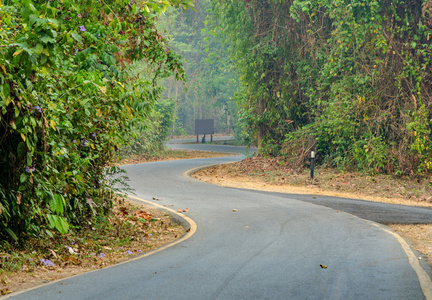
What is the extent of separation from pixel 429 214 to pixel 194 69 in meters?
52.8

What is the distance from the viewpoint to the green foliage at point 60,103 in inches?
218

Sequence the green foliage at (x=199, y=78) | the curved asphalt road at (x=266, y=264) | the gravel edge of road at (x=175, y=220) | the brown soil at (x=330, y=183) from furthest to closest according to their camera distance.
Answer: the green foliage at (x=199, y=78) < the brown soil at (x=330, y=183) < the gravel edge of road at (x=175, y=220) < the curved asphalt road at (x=266, y=264)

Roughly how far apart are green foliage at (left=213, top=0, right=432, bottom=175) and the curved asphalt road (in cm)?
703

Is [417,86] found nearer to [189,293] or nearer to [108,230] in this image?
[108,230]

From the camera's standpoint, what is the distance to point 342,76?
20.2 metres

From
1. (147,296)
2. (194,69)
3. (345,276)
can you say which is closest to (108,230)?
(147,296)

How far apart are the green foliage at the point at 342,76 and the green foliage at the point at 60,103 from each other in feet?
36.2

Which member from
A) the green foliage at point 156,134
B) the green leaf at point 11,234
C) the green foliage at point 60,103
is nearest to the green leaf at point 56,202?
the green foliage at point 60,103

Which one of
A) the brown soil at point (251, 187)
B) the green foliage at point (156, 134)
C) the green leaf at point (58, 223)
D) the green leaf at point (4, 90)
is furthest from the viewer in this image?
the green foliage at point (156, 134)

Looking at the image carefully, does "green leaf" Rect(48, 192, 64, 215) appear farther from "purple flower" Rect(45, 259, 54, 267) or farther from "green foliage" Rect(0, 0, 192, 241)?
"purple flower" Rect(45, 259, 54, 267)

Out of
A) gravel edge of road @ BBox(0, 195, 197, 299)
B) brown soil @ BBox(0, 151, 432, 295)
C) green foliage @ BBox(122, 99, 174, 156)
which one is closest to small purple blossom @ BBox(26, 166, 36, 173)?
brown soil @ BBox(0, 151, 432, 295)

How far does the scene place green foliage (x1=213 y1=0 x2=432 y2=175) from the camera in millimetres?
17656

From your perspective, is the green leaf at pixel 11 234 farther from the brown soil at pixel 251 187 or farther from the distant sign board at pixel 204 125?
the distant sign board at pixel 204 125

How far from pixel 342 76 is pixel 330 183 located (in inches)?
193
